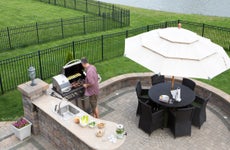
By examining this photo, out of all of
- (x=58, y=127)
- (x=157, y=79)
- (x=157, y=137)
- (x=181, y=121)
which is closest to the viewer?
(x=58, y=127)

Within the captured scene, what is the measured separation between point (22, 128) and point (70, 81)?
181 centimetres

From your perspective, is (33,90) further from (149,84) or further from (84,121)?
(149,84)

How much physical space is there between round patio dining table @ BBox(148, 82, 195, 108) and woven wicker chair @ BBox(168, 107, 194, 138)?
0.87 ft

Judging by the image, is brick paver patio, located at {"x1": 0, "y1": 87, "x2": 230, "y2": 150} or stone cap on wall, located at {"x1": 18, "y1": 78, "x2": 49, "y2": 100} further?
brick paver patio, located at {"x1": 0, "y1": 87, "x2": 230, "y2": 150}

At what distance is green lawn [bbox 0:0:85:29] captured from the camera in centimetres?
2134

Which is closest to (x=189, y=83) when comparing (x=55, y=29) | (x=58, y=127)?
(x=58, y=127)

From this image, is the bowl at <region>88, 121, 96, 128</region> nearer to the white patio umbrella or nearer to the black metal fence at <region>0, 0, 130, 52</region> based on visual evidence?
the white patio umbrella

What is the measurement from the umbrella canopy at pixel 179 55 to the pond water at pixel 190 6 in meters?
23.9

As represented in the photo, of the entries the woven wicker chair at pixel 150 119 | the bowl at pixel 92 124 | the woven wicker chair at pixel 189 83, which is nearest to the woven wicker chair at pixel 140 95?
the woven wicker chair at pixel 150 119

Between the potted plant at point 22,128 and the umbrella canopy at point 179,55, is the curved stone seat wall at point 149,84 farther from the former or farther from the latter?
the potted plant at point 22,128

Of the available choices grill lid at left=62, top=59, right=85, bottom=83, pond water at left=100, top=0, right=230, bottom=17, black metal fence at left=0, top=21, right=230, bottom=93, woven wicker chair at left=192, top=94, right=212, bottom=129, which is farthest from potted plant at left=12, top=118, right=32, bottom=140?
pond water at left=100, top=0, right=230, bottom=17

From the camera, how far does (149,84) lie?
10484mm

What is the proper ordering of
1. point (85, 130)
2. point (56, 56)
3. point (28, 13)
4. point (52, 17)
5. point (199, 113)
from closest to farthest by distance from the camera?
point (85, 130) < point (199, 113) < point (56, 56) < point (52, 17) < point (28, 13)

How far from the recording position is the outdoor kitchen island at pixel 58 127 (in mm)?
5824
